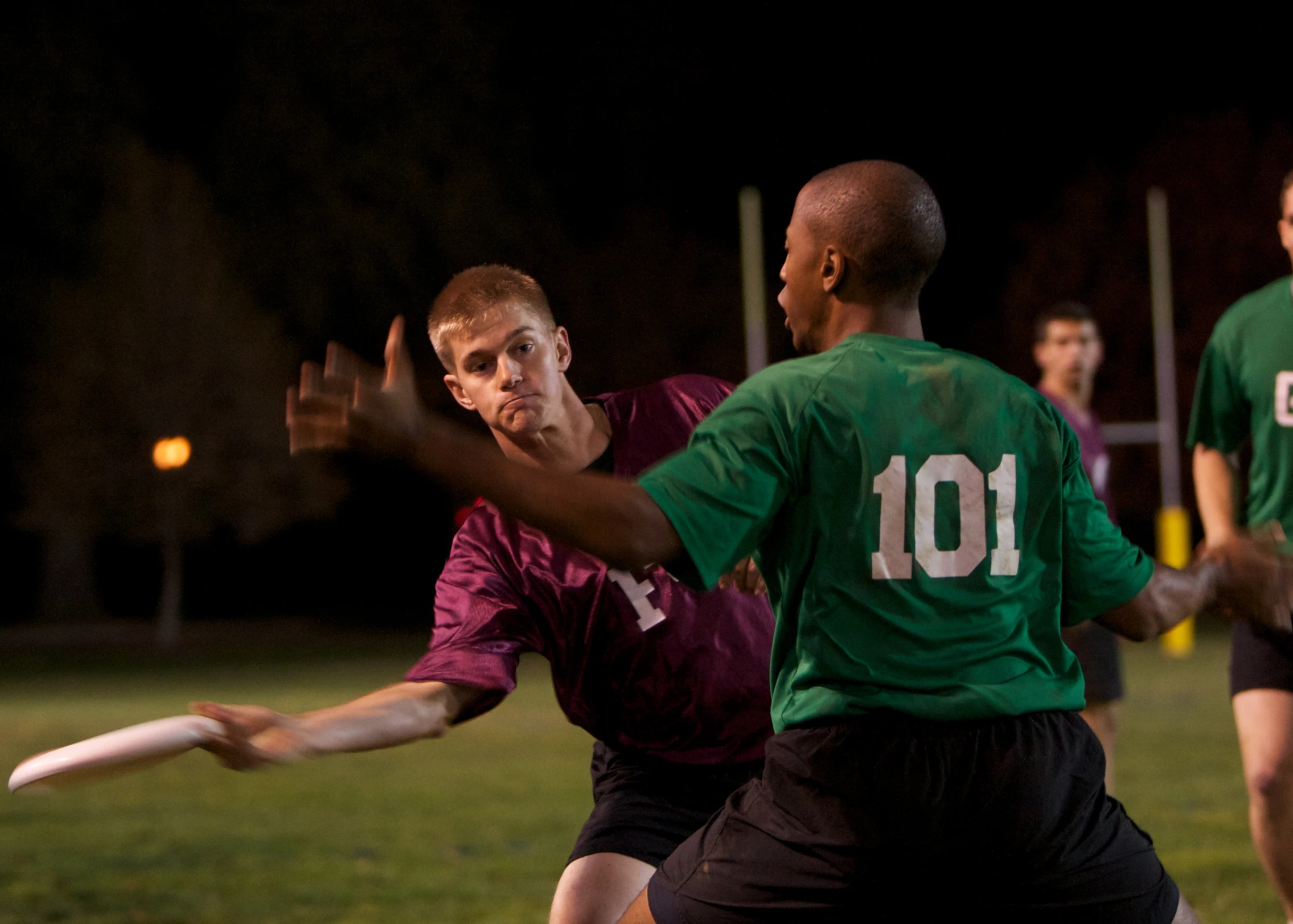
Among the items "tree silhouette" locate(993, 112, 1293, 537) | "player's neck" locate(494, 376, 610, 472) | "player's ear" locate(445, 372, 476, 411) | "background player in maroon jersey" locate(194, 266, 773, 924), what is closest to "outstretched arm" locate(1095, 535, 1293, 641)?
"background player in maroon jersey" locate(194, 266, 773, 924)

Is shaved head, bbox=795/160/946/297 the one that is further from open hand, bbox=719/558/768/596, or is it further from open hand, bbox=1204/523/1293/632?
open hand, bbox=1204/523/1293/632

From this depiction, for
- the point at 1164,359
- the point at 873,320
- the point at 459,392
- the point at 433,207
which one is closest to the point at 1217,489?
the point at 459,392

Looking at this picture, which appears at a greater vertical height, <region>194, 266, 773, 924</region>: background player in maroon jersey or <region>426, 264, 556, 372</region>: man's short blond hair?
<region>426, 264, 556, 372</region>: man's short blond hair

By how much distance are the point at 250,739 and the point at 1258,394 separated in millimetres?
3474

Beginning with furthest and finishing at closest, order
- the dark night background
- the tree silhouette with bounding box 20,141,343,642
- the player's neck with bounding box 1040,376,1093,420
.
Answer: the dark night background, the tree silhouette with bounding box 20,141,343,642, the player's neck with bounding box 1040,376,1093,420

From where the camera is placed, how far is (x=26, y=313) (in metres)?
36.2

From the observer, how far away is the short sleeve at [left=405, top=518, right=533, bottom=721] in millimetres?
4051

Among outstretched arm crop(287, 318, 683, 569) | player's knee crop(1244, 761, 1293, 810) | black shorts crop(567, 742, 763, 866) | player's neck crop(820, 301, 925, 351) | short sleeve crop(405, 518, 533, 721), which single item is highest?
player's neck crop(820, 301, 925, 351)

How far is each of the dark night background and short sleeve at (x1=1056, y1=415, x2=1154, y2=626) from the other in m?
33.2

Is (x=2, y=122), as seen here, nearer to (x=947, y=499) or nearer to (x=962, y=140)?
(x=962, y=140)

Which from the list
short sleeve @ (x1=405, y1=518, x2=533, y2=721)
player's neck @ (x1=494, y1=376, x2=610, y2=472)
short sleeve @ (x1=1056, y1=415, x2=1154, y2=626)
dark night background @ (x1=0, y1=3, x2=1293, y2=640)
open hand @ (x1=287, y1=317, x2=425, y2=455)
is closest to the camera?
open hand @ (x1=287, y1=317, x2=425, y2=455)

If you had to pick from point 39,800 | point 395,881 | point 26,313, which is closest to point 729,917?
point 395,881

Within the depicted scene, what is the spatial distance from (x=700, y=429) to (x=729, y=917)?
860mm

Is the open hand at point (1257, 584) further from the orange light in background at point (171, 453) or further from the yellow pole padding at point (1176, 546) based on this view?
the orange light in background at point (171, 453)
